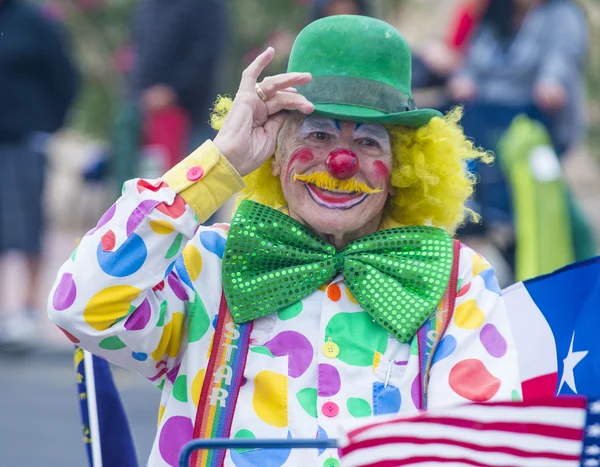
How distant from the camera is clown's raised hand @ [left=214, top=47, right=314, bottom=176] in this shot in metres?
2.74

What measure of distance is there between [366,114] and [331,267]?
1.13 feet

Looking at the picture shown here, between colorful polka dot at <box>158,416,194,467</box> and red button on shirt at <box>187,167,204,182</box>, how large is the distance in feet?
1.68

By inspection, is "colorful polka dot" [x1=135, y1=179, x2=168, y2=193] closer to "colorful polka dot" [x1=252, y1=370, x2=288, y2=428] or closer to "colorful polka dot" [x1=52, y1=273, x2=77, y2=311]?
→ "colorful polka dot" [x1=52, y1=273, x2=77, y2=311]

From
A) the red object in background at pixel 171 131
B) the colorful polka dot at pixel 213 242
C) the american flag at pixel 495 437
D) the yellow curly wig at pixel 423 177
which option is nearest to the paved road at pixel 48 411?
the red object in background at pixel 171 131

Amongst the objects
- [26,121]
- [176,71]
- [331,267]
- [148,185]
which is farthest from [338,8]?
[148,185]

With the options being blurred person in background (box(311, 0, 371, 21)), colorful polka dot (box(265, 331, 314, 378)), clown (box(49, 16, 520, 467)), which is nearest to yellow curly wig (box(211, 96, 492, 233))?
clown (box(49, 16, 520, 467))

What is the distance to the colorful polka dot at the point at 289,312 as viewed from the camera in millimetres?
2746

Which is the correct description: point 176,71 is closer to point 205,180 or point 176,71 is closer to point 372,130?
point 372,130

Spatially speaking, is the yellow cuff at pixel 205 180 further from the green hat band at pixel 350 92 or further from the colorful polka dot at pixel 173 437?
the colorful polka dot at pixel 173 437

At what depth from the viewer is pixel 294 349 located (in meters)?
2.70

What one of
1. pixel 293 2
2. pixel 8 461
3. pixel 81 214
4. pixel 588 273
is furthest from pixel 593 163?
pixel 588 273

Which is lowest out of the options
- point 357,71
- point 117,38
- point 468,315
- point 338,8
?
point 468,315

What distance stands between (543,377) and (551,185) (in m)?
3.32

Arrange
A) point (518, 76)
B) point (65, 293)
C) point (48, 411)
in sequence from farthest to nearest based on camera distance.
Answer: point (518, 76) < point (48, 411) < point (65, 293)
